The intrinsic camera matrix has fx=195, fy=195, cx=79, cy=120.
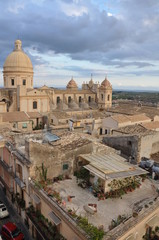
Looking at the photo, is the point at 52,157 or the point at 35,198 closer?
the point at 35,198

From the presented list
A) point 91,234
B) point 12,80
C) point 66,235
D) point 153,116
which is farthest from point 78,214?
point 12,80

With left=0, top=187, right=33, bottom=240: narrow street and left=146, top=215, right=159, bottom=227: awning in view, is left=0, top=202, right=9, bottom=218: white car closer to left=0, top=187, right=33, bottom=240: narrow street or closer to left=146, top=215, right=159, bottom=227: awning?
left=0, top=187, right=33, bottom=240: narrow street

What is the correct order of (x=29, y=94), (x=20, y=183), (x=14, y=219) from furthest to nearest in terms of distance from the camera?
(x=29, y=94) < (x=14, y=219) < (x=20, y=183)

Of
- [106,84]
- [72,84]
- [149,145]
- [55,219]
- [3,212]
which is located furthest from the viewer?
[72,84]

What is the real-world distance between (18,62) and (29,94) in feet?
31.7

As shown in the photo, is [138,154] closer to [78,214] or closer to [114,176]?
[114,176]

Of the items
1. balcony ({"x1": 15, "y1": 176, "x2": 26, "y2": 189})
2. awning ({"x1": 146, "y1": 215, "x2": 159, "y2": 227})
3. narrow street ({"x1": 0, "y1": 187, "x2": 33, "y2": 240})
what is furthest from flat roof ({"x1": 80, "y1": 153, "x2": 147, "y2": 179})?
narrow street ({"x1": 0, "y1": 187, "x2": 33, "y2": 240})

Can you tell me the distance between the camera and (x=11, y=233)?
13156mm

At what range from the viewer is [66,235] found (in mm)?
8875

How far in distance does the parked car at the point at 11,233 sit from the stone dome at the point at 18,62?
132 feet

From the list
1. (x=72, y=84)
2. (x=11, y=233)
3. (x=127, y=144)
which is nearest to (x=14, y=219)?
(x=11, y=233)

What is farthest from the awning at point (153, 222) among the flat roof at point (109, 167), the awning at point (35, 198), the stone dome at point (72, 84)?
the stone dome at point (72, 84)

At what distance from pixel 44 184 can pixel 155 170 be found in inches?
276

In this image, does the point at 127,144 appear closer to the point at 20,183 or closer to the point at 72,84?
the point at 20,183
